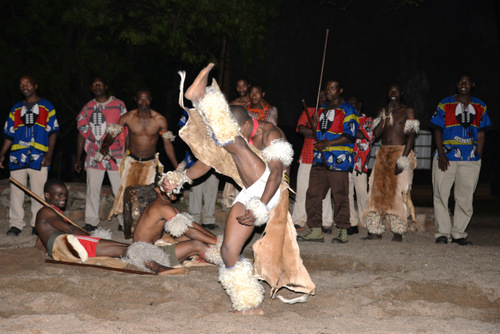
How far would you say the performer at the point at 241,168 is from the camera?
164 inches

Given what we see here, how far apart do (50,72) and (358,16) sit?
24.3 feet

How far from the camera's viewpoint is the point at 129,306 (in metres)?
4.53

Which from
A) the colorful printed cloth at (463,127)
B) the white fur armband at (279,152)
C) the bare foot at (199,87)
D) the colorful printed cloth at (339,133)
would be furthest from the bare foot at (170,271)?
the colorful printed cloth at (463,127)

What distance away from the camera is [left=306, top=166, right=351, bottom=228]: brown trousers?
7406 mm

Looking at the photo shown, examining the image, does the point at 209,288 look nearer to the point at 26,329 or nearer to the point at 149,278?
the point at 149,278

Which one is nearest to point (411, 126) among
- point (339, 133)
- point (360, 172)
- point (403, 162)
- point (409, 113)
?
point (409, 113)

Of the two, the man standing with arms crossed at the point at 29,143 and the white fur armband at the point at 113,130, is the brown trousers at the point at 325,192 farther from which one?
the man standing with arms crossed at the point at 29,143

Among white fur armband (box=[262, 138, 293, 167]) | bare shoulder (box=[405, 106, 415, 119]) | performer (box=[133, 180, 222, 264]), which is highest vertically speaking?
bare shoulder (box=[405, 106, 415, 119])

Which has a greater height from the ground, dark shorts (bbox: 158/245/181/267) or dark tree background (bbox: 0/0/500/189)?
dark tree background (bbox: 0/0/500/189)

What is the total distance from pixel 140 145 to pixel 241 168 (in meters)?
3.68

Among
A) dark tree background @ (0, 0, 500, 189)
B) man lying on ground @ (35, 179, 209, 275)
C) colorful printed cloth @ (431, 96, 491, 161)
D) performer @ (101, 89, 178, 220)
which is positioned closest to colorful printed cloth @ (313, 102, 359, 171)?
colorful printed cloth @ (431, 96, 491, 161)

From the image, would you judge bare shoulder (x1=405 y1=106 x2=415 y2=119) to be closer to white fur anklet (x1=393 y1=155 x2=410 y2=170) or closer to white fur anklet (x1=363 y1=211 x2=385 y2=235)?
white fur anklet (x1=393 y1=155 x2=410 y2=170)

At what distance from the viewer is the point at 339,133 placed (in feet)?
24.4

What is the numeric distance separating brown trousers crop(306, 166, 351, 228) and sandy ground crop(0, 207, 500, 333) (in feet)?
2.50
